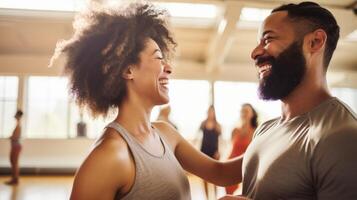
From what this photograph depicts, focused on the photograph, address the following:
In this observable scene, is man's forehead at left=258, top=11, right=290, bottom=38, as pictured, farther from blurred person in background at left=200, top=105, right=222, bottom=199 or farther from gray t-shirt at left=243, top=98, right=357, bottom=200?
blurred person in background at left=200, top=105, right=222, bottom=199

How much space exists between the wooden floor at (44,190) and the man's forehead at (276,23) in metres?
3.74

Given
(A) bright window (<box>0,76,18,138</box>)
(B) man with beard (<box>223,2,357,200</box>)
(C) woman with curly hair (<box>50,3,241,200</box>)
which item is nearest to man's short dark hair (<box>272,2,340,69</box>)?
(B) man with beard (<box>223,2,357,200</box>)

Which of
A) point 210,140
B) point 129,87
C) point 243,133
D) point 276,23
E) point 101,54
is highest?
point 276,23

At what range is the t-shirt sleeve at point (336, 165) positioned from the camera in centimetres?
106

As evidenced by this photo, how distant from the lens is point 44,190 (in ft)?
18.6

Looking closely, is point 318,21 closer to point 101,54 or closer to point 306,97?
point 306,97

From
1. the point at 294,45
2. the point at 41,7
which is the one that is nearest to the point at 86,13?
the point at 294,45

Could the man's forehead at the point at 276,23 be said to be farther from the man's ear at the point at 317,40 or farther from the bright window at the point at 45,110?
the bright window at the point at 45,110

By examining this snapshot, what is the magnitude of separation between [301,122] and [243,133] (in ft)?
8.22

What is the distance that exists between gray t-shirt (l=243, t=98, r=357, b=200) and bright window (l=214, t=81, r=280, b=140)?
7440 millimetres

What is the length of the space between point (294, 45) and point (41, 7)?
6.64 m

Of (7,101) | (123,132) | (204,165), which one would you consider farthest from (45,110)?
(123,132)

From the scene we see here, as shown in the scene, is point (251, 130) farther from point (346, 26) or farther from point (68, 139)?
point (68, 139)

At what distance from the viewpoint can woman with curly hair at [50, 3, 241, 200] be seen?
4.19ft
